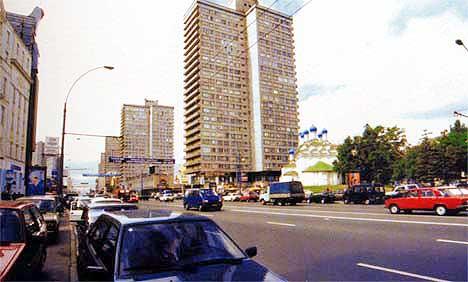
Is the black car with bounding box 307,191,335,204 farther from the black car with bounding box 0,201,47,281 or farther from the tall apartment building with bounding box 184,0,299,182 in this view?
the tall apartment building with bounding box 184,0,299,182

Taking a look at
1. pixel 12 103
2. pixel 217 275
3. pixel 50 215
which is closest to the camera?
pixel 217 275

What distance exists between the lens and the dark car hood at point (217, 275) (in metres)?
3.39

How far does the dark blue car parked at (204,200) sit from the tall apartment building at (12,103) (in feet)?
53.5

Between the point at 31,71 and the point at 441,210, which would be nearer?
the point at 441,210

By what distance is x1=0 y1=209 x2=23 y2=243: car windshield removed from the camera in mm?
5879

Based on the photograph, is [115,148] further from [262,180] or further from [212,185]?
[262,180]

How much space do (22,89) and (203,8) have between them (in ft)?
288

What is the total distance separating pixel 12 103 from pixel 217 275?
4194cm

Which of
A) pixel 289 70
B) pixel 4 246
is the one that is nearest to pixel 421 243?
pixel 4 246

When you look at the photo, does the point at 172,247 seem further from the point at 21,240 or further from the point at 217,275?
the point at 21,240

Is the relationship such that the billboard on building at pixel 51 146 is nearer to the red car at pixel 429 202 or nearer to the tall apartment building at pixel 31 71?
the tall apartment building at pixel 31 71

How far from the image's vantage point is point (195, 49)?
Result: 11756 cm

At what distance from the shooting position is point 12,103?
3756 centimetres

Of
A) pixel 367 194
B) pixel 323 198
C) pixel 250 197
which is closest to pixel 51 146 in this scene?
pixel 250 197
